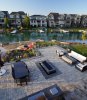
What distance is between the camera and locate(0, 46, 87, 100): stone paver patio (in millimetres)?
11062

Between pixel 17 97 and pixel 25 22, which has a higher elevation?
pixel 25 22

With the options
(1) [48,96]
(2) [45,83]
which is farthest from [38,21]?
(1) [48,96]

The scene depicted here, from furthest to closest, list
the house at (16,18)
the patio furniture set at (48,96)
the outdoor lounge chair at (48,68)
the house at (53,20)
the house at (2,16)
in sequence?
the house at (53,20), the house at (16,18), the house at (2,16), the outdoor lounge chair at (48,68), the patio furniture set at (48,96)

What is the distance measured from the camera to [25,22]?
56.8m

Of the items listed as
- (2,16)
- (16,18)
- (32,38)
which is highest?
(2,16)

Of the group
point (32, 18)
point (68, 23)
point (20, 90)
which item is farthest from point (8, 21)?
point (20, 90)

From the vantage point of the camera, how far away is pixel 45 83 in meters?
12.7

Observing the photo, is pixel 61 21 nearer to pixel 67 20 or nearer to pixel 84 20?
pixel 67 20

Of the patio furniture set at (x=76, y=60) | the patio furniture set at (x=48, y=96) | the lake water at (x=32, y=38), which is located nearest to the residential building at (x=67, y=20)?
the lake water at (x=32, y=38)

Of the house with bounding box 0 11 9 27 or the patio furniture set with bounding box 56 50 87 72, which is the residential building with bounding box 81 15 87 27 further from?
the patio furniture set with bounding box 56 50 87 72

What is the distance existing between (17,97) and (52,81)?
394cm

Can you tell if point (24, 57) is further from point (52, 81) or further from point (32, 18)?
point (32, 18)

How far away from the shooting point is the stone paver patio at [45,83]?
436 inches

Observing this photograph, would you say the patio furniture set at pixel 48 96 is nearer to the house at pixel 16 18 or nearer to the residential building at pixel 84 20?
the house at pixel 16 18
